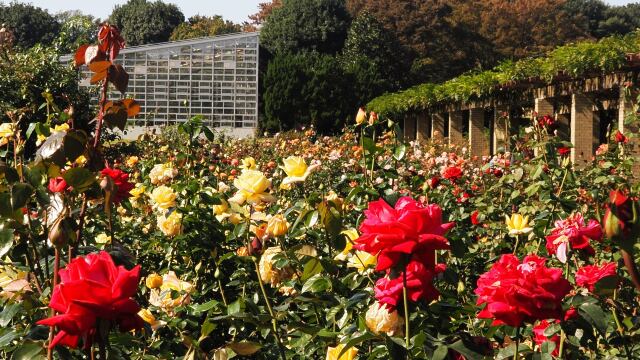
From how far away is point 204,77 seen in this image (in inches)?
858

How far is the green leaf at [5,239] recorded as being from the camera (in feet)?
3.96

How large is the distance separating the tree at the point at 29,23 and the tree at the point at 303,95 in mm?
15775

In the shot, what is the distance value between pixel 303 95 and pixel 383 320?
22692 millimetres

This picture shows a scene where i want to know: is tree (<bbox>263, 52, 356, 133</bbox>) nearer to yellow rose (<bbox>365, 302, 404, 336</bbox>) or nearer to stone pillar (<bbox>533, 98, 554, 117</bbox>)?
stone pillar (<bbox>533, 98, 554, 117</bbox>)

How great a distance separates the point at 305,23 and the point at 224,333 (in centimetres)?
2791

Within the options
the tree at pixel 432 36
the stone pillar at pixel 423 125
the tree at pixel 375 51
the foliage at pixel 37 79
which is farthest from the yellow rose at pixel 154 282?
the tree at pixel 432 36

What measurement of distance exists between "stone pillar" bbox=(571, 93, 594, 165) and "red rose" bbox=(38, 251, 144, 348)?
772 cm

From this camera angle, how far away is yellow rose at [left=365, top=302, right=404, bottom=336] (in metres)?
1.13

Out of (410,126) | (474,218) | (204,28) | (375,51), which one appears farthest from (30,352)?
(204,28)

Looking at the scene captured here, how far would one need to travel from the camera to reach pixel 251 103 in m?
22.0

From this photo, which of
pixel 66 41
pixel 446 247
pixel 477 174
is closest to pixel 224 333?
pixel 446 247

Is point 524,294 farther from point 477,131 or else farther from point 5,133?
point 477,131

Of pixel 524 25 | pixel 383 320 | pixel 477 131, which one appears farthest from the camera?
pixel 524 25

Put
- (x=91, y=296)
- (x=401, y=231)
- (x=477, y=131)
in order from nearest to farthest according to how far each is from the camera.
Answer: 1. (x=91, y=296)
2. (x=401, y=231)
3. (x=477, y=131)
